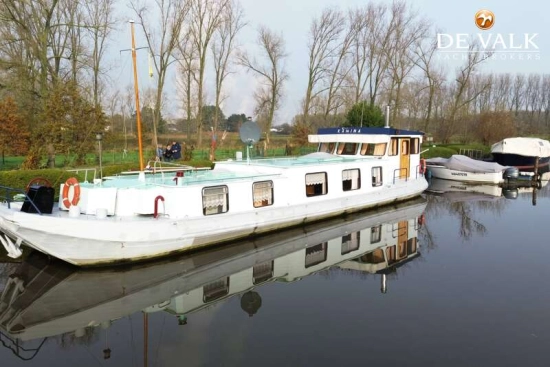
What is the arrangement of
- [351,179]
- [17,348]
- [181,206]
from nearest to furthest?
[17,348] → [181,206] → [351,179]

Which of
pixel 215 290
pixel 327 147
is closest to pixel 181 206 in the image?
pixel 215 290

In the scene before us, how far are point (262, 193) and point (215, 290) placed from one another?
16.3ft

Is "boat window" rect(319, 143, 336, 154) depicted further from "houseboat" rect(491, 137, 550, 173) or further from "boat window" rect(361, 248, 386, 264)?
"houseboat" rect(491, 137, 550, 173)

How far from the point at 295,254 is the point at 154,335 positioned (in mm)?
5766

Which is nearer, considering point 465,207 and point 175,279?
point 175,279

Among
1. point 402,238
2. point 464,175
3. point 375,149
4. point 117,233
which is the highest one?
point 375,149

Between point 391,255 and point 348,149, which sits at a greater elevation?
point 348,149

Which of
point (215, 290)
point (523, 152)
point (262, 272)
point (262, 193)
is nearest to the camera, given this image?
point (215, 290)

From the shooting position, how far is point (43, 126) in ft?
71.9

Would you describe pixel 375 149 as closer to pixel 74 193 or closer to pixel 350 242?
pixel 350 242

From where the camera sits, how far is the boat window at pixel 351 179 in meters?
17.3

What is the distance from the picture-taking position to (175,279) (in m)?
10.2

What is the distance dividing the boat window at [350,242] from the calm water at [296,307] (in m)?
0.07

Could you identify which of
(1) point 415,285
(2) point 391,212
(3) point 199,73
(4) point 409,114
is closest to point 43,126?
(3) point 199,73
